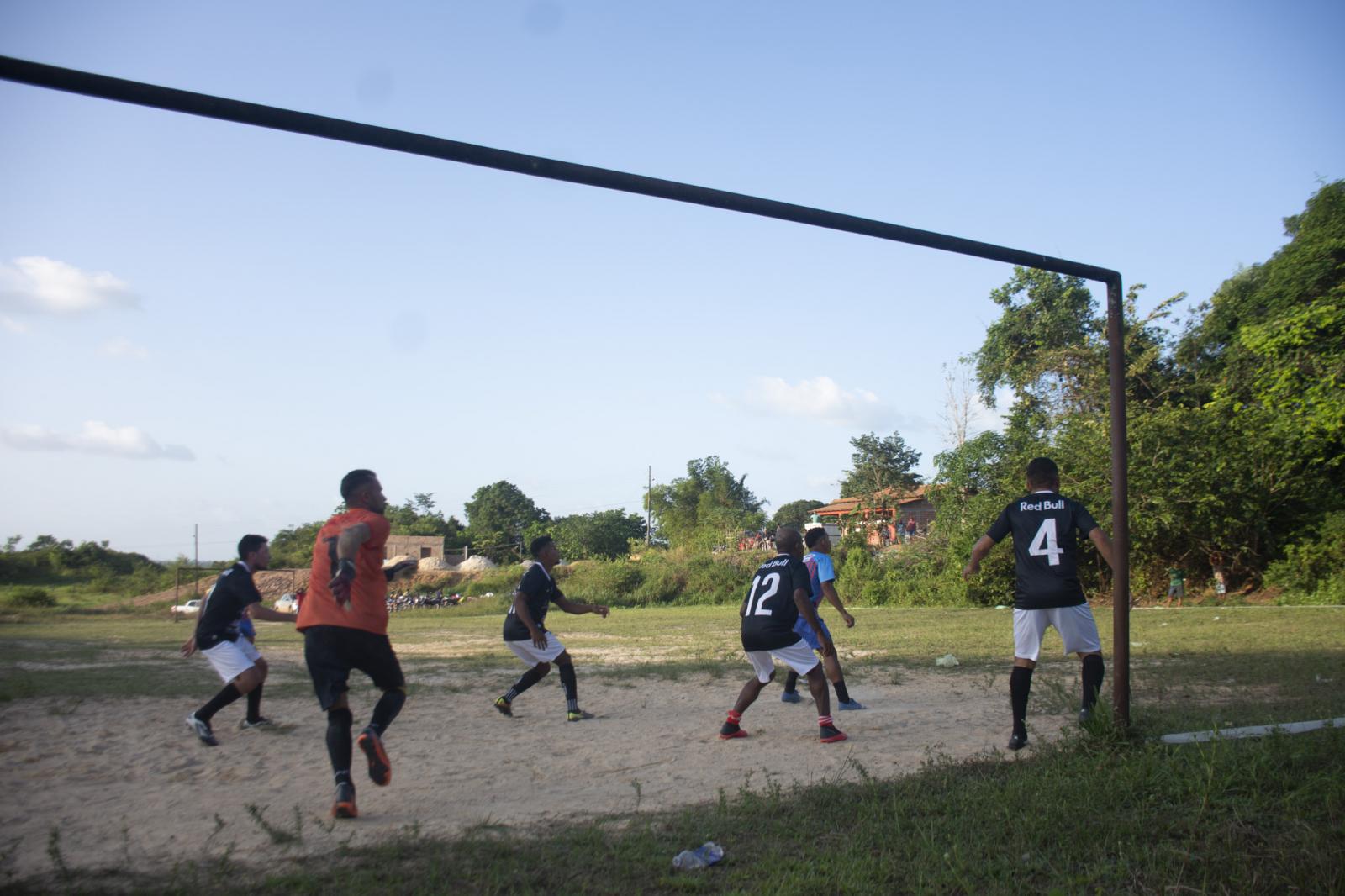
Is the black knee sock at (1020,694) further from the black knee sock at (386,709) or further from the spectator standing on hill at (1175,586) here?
the spectator standing on hill at (1175,586)

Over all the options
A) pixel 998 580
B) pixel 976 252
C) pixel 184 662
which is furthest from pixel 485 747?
pixel 998 580

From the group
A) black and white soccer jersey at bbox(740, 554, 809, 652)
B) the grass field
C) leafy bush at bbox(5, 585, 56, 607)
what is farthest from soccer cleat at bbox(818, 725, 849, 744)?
leafy bush at bbox(5, 585, 56, 607)

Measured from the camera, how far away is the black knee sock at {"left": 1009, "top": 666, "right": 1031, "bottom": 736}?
636 cm

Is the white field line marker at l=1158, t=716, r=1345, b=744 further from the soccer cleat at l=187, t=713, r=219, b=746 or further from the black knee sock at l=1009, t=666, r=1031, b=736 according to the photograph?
the soccer cleat at l=187, t=713, r=219, b=746

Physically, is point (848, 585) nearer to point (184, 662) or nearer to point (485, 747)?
point (184, 662)

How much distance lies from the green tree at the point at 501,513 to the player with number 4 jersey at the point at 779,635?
3593 inches

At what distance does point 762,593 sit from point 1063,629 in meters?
2.30

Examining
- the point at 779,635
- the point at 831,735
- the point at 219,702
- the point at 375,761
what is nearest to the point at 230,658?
the point at 219,702

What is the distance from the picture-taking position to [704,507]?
70.4m

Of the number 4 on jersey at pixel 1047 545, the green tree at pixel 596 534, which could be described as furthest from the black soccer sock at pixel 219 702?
the green tree at pixel 596 534

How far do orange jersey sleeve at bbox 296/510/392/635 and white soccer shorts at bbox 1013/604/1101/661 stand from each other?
14.7 feet

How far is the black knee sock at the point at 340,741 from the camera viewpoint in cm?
530

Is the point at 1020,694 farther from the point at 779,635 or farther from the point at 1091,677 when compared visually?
the point at 779,635

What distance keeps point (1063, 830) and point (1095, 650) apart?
2432mm
